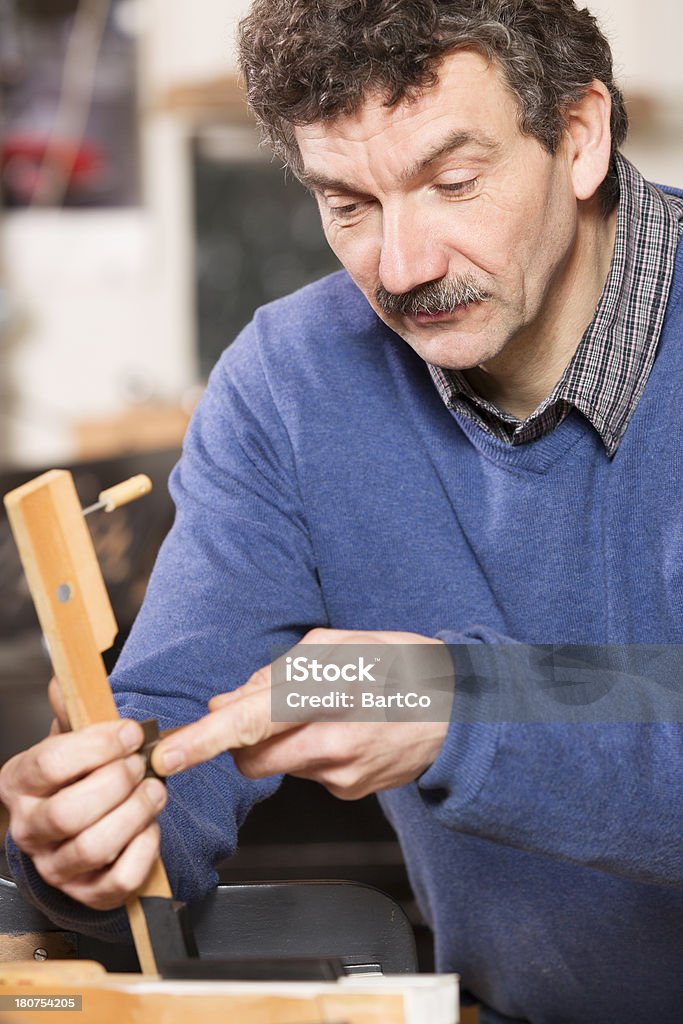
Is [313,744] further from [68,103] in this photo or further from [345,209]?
[68,103]

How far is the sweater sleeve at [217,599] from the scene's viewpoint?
33.5 inches

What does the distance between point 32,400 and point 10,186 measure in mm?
646

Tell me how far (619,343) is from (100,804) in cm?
54

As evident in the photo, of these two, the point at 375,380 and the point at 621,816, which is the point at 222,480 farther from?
the point at 621,816

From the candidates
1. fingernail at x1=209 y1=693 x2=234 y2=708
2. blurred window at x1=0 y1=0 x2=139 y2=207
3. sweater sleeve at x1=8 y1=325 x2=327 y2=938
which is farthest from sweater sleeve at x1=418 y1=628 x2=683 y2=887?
blurred window at x1=0 y1=0 x2=139 y2=207

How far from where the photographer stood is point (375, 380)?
3.51 ft

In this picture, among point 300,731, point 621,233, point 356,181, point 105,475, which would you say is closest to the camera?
point 300,731

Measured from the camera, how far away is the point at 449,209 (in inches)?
35.2

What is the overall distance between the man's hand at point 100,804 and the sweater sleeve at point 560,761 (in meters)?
0.16

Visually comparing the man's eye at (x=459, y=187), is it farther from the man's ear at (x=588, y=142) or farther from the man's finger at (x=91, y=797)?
the man's finger at (x=91, y=797)

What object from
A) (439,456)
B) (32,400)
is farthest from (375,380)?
(32,400)

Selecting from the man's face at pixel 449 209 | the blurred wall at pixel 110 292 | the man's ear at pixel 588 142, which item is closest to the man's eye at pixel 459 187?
the man's face at pixel 449 209

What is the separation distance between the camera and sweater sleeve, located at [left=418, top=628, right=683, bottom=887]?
677 millimetres

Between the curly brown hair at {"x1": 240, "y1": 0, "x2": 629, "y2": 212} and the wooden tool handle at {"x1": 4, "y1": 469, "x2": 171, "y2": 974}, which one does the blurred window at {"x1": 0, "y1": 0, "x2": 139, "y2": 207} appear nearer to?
the curly brown hair at {"x1": 240, "y1": 0, "x2": 629, "y2": 212}
